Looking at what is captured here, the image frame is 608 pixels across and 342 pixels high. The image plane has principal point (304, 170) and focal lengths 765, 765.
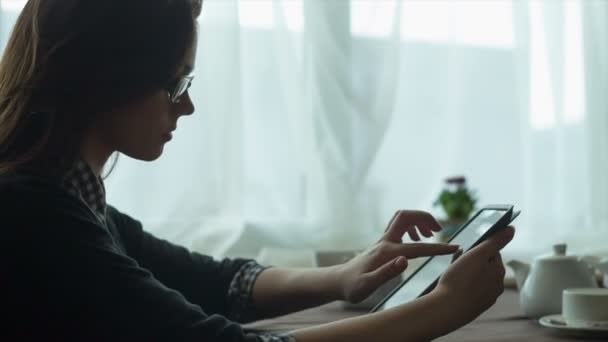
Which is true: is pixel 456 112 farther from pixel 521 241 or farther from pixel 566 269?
pixel 566 269

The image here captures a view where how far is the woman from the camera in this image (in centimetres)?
75

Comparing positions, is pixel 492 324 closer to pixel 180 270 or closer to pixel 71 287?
pixel 180 270

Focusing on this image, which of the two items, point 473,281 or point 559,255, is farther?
point 559,255

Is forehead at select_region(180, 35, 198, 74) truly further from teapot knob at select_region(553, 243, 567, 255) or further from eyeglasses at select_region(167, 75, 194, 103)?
teapot knob at select_region(553, 243, 567, 255)

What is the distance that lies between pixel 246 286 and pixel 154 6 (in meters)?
0.52

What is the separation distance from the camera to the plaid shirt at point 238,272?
0.85 meters

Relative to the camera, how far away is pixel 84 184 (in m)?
0.87

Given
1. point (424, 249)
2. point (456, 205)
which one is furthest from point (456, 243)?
point (456, 205)

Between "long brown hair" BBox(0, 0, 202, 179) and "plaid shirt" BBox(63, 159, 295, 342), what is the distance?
18 mm

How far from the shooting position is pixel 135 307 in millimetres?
756

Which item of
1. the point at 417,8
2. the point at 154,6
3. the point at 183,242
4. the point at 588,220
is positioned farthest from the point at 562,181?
the point at 154,6

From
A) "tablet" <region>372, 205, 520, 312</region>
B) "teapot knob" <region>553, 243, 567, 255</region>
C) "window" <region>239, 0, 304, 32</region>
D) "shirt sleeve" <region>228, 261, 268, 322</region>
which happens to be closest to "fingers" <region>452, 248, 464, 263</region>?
"tablet" <region>372, 205, 520, 312</region>

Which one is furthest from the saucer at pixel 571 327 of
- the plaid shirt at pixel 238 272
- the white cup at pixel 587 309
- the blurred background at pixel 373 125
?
the blurred background at pixel 373 125

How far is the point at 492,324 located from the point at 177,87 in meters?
0.55
